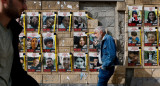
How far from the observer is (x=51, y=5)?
6004mm

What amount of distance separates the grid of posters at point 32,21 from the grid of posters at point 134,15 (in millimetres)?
2451

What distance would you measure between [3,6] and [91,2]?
4.20 metres

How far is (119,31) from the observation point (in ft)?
19.8

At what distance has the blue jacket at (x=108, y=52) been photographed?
5199 millimetres

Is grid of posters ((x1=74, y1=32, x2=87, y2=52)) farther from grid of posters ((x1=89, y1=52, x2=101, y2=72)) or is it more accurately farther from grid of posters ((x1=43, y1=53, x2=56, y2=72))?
grid of posters ((x1=43, y1=53, x2=56, y2=72))

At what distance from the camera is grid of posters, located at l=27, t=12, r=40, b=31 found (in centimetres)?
607

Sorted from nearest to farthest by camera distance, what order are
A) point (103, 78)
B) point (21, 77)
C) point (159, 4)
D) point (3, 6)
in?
point (3, 6), point (21, 77), point (103, 78), point (159, 4)

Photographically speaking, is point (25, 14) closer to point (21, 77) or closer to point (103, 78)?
point (103, 78)

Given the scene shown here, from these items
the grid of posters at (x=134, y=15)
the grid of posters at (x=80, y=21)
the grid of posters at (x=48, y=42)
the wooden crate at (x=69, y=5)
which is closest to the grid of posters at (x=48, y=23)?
the grid of posters at (x=48, y=42)

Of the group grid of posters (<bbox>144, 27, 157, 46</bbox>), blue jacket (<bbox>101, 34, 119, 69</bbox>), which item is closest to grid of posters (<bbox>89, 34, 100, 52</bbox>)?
blue jacket (<bbox>101, 34, 119, 69</bbox>)

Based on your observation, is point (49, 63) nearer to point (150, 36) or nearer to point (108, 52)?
point (108, 52)

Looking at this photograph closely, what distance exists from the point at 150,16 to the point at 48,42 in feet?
9.20

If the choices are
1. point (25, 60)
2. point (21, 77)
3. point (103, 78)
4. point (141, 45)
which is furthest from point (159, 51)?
point (21, 77)

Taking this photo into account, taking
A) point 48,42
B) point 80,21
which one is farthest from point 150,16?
point 48,42
